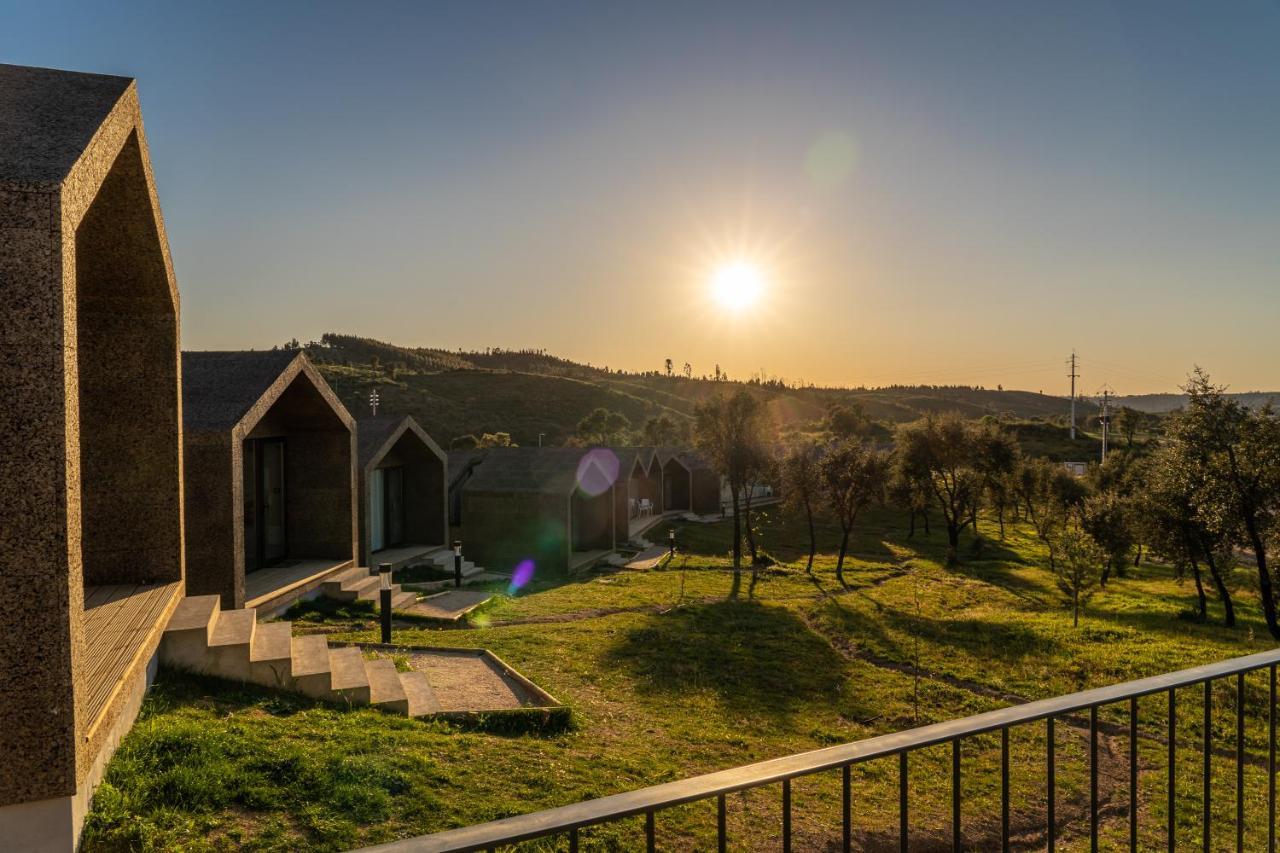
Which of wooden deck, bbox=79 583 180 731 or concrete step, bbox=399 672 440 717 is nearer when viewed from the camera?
wooden deck, bbox=79 583 180 731

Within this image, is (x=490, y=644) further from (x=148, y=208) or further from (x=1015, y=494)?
(x=1015, y=494)

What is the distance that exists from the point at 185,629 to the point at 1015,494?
4129 cm

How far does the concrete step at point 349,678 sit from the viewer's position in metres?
7.36

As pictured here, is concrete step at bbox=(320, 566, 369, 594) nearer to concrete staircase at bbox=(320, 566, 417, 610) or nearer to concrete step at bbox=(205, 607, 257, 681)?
concrete staircase at bbox=(320, 566, 417, 610)

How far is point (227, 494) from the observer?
11023 millimetres

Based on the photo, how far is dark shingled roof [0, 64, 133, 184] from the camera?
4027 mm

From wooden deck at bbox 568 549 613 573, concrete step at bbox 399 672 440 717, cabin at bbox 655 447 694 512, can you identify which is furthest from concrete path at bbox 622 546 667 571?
concrete step at bbox 399 672 440 717

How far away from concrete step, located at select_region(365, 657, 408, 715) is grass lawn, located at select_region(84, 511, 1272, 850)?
12.7 inches

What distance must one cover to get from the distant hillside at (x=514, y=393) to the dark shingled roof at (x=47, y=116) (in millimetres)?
26742

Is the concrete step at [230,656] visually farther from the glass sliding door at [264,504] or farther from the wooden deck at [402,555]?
the wooden deck at [402,555]

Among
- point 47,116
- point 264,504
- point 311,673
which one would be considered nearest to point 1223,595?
point 311,673

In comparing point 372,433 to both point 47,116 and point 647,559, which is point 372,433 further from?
point 47,116

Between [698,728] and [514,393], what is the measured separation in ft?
228

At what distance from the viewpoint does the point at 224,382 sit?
12.1 meters
